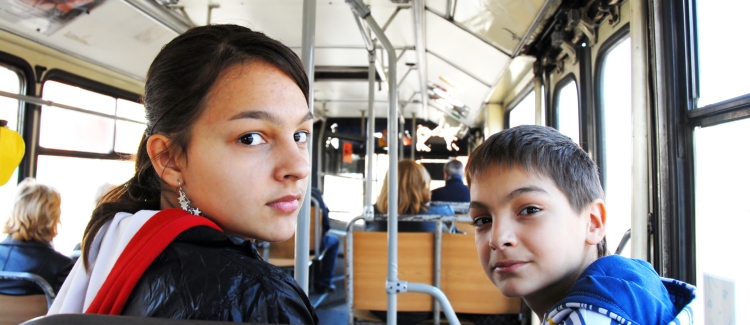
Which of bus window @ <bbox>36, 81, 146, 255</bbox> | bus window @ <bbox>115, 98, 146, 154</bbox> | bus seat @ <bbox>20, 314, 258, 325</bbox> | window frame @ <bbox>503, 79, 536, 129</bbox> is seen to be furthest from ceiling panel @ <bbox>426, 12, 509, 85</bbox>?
bus seat @ <bbox>20, 314, 258, 325</bbox>

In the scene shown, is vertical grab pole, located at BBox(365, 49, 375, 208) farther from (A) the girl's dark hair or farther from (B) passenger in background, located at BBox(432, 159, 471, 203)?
(A) the girl's dark hair

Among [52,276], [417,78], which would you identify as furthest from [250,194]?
[417,78]

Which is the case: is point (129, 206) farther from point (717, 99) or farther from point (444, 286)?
point (444, 286)

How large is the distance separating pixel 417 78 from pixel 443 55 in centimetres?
132

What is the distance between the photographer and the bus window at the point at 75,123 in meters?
3.56

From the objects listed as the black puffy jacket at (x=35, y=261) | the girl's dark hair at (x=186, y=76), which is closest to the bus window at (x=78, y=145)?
the black puffy jacket at (x=35, y=261)

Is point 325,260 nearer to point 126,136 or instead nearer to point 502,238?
point 126,136

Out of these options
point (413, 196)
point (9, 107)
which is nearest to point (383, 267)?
point (413, 196)

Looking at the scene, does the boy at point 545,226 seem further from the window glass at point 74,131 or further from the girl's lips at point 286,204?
the window glass at point 74,131

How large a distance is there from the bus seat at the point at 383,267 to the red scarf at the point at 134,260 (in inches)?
87.6

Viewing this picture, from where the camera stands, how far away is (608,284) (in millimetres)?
762

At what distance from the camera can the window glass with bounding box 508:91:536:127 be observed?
5004 millimetres

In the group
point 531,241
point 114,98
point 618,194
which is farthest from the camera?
point 114,98

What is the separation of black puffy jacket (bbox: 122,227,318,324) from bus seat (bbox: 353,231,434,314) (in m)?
2.23
